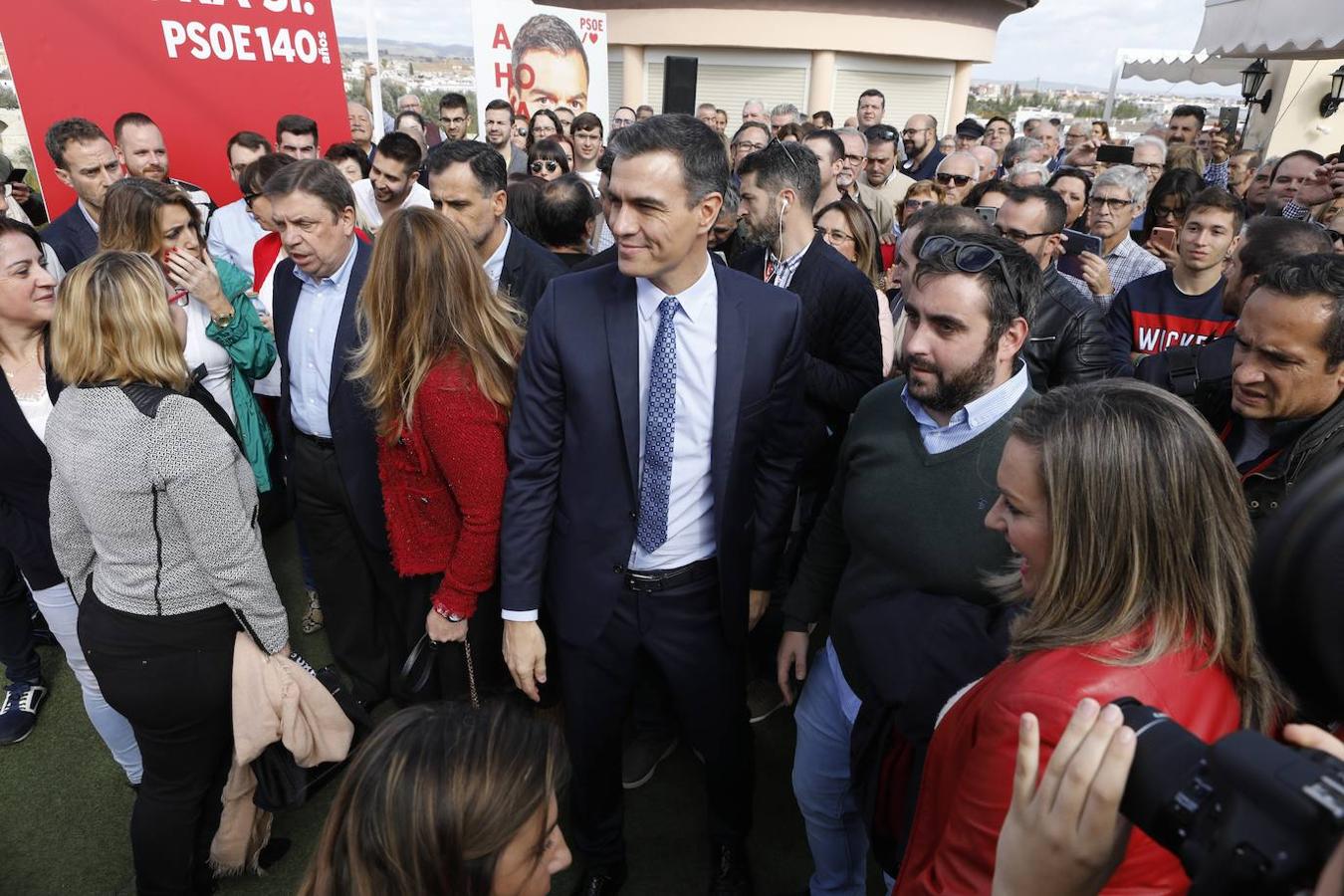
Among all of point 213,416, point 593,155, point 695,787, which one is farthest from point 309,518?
point 593,155

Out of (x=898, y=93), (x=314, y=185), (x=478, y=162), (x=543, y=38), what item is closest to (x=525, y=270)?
(x=478, y=162)

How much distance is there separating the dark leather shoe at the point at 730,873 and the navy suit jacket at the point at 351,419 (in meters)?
1.60

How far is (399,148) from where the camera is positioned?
4859 mm

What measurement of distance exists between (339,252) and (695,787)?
95.8 inches

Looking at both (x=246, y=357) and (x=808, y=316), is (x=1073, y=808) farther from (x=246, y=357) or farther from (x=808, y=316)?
(x=246, y=357)

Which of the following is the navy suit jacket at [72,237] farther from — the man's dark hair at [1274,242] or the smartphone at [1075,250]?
the man's dark hair at [1274,242]

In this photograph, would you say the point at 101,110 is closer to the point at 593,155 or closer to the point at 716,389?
the point at 593,155

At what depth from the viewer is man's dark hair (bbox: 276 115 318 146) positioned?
5.45m

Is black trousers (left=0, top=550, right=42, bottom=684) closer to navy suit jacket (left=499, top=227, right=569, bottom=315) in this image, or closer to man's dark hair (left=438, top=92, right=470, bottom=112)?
navy suit jacket (left=499, top=227, right=569, bottom=315)

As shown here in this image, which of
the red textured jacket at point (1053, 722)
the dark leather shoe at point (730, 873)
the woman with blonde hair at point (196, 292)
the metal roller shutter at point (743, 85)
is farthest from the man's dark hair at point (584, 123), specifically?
the metal roller shutter at point (743, 85)

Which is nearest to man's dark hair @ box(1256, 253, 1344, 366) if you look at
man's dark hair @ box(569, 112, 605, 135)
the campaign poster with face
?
man's dark hair @ box(569, 112, 605, 135)

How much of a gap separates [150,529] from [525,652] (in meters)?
0.99

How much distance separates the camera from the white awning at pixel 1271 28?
576cm

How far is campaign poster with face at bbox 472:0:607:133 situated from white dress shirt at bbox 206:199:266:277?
13.3 ft
